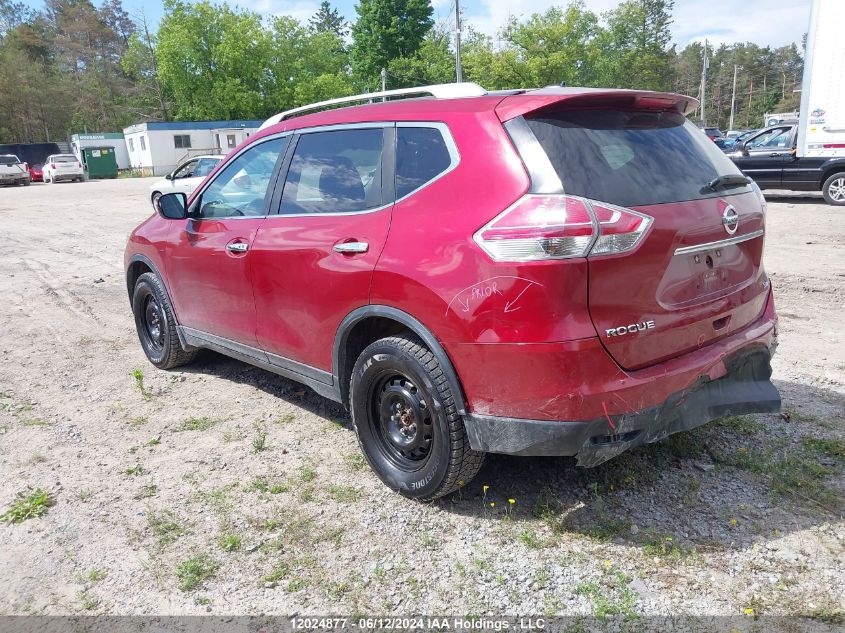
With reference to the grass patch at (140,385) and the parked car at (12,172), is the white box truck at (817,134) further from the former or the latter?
the parked car at (12,172)

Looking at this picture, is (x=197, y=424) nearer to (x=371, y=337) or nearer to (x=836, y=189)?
(x=371, y=337)

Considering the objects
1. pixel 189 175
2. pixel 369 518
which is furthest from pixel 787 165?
pixel 189 175

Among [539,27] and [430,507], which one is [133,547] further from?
[539,27]

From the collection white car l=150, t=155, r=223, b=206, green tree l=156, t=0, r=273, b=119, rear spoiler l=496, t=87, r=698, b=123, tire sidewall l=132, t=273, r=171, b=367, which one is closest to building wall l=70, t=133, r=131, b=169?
green tree l=156, t=0, r=273, b=119

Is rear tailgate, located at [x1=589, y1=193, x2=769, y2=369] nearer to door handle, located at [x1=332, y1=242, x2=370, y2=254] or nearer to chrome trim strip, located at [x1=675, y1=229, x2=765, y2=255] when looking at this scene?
chrome trim strip, located at [x1=675, y1=229, x2=765, y2=255]

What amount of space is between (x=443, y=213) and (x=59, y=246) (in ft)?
39.9

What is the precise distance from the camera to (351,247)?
321 centimetres

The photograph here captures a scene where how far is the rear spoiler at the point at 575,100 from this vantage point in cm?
274

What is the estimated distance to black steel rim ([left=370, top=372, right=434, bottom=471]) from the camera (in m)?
3.06

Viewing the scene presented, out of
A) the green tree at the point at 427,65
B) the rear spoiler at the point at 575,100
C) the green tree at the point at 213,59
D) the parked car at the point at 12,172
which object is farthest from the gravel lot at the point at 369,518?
the green tree at the point at 213,59

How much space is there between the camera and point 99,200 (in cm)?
2438

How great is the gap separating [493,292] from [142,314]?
4.05m

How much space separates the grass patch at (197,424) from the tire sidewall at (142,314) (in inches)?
42.1

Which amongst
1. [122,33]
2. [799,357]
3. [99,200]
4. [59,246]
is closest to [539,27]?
[99,200]
